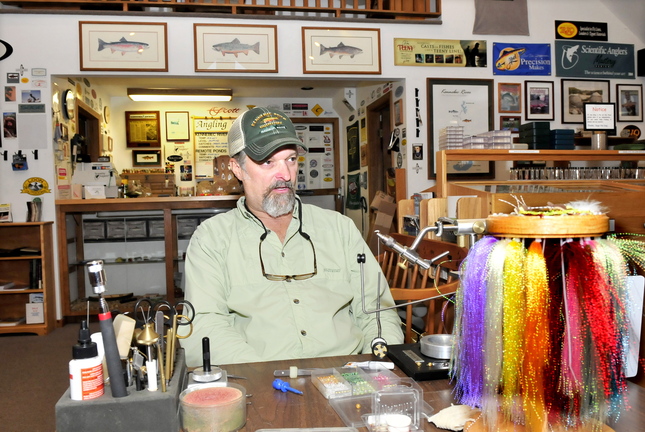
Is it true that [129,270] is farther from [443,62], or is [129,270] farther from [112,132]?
[443,62]

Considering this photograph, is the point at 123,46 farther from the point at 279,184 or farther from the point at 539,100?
the point at 539,100

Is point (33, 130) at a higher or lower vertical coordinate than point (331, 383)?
higher

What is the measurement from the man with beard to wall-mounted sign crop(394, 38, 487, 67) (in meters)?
3.47

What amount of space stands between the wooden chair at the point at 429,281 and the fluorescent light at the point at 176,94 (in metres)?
3.92

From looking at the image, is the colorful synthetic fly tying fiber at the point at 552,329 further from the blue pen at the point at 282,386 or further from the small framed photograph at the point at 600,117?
the small framed photograph at the point at 600,117

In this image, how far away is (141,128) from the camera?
706 cm

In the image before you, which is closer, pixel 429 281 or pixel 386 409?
pixel 386 409

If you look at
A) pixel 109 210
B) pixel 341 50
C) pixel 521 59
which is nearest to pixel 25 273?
pixel 109 210

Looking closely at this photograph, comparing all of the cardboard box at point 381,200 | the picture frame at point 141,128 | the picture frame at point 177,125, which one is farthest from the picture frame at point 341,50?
the picture frame at point 141,128

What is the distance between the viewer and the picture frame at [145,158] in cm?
712

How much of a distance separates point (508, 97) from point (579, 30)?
1.04 meters

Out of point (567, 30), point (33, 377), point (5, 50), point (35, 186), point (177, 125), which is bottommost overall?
point (33, 377)

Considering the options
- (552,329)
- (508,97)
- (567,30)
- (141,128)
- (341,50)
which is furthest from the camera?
(141,128)

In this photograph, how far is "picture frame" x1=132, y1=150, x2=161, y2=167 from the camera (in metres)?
7.12
